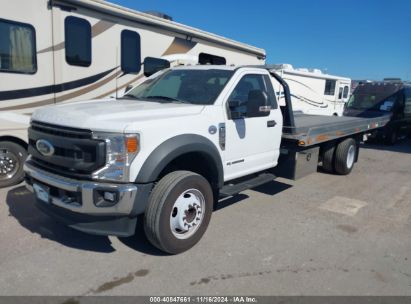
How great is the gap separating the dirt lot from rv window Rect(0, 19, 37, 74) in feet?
6.42

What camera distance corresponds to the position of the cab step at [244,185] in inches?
180

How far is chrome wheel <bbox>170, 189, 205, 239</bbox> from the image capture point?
3863 millimetres

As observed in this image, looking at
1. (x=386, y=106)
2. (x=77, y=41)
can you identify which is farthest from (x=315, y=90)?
(x=77, y=41)

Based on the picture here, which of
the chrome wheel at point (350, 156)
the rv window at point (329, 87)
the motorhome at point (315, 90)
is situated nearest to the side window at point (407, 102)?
the motorhome at point (315, 90)

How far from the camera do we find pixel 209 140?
165 inches

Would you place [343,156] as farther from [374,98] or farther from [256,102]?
[374,98]

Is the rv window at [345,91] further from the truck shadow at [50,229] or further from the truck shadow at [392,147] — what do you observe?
the truck shadow at [50,229]

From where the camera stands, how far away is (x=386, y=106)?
13.4 metres

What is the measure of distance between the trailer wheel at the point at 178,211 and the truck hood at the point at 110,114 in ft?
2.21

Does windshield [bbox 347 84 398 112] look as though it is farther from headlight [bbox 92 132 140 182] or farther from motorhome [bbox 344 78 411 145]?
headlight [bbox 92 132 140 182]

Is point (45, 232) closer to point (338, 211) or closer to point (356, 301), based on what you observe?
point (356, 301)

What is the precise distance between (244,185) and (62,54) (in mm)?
3916

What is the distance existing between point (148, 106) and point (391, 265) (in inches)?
124

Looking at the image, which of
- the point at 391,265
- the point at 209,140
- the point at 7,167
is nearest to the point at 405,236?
the point at 391,265
